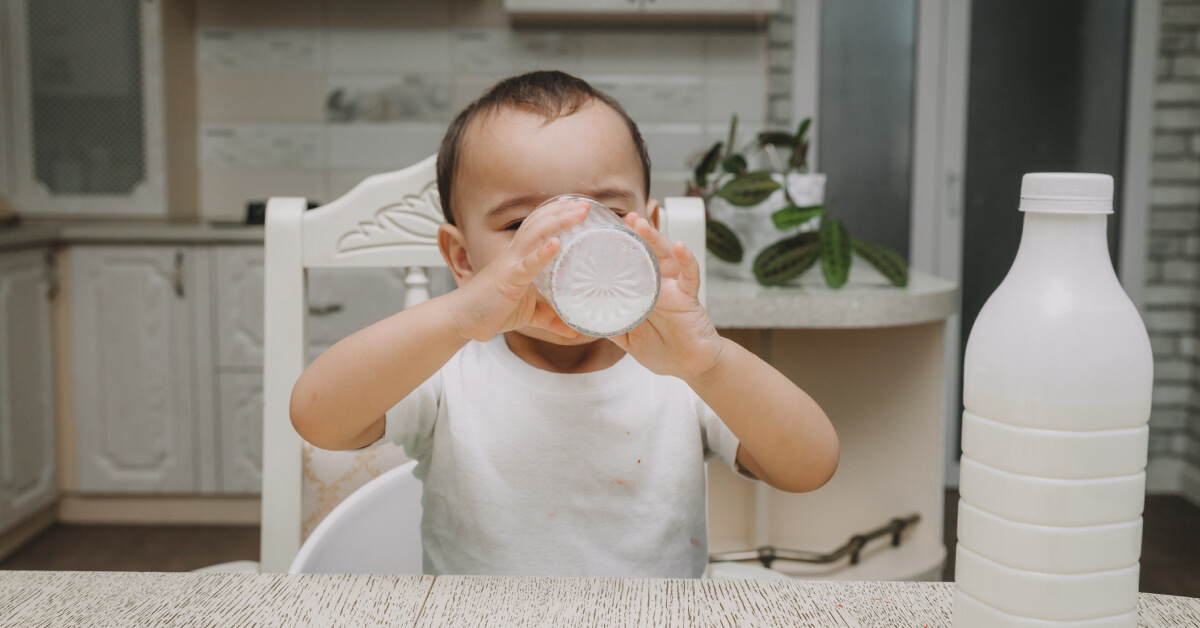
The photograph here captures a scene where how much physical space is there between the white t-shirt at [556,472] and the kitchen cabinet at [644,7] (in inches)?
88.9

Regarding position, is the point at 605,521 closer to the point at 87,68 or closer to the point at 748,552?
the point at 748,552

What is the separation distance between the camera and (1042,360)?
0.40 m

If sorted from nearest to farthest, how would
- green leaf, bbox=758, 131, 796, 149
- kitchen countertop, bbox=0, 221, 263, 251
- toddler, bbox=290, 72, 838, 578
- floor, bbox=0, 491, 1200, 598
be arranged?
1. toddler, bbox=290, 72, 838, 578
2. green leaf, bbox=758, 131, 796, 149
3. floor, bbox=0, 491, 1200, 598
4. kitchen countertop, bbox=0, 221, 263, 251

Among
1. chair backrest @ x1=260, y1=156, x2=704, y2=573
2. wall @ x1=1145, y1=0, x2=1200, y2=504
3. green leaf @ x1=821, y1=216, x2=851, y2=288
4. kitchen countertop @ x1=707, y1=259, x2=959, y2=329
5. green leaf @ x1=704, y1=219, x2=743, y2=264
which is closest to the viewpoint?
chair backrest @ x1=260, y1=156, x2=704, y2=573

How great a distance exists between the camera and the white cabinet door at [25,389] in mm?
2418

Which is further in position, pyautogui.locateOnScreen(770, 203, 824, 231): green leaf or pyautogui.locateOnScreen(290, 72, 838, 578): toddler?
pyautogui.locateOnScreen(770, 203, 824, 231): green leaf

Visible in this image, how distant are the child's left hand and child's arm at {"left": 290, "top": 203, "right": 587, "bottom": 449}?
0.17ft

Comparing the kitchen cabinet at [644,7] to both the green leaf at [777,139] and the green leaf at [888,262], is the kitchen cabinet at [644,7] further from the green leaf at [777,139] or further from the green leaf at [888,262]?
the green leaf at [888,262]

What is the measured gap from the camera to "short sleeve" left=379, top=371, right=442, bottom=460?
76 centimetres

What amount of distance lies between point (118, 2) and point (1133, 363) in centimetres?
324

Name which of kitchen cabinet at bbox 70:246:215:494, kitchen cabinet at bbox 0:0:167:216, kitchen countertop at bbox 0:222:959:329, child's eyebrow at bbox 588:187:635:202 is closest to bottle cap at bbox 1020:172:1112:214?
child's eyebrow at bbox 588:187:635:202

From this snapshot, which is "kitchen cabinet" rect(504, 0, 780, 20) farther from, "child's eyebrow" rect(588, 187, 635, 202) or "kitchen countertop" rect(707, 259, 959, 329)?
"child's eyebrow" rect(588, 187, 635, 202)

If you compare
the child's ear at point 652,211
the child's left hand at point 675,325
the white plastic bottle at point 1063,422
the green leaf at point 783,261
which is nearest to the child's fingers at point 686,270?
the child's left hand at point 675,325

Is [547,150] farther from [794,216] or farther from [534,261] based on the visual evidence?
[794,216]
